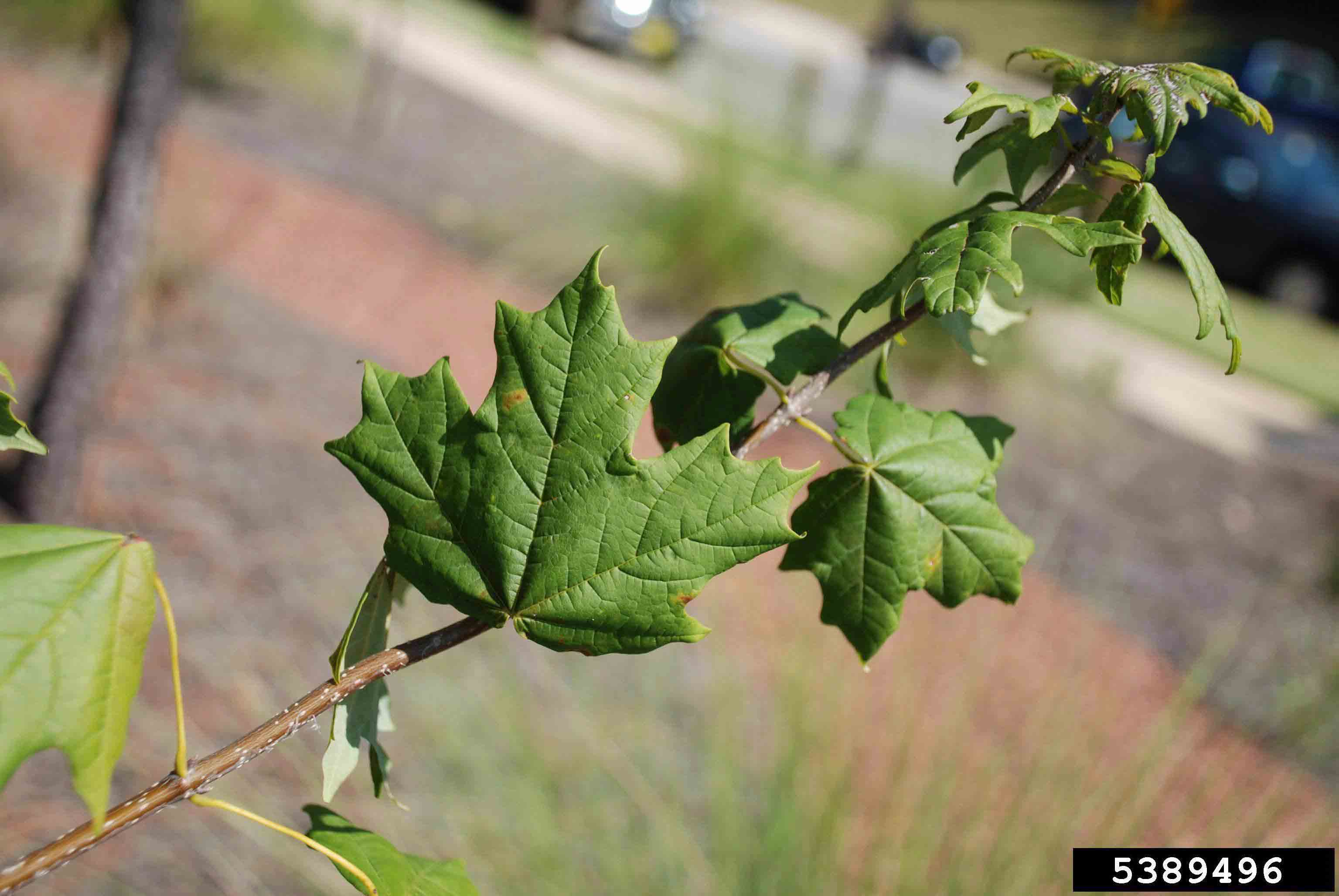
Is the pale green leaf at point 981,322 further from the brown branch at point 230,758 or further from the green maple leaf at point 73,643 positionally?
the green maple leaf at point 73,643

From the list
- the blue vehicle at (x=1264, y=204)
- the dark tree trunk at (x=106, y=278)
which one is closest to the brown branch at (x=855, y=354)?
the dark tree trunk at (x=106, y=278)

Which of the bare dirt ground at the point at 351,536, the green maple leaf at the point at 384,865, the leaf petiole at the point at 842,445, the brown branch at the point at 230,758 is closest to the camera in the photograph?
the brown branch at the point at 230,758

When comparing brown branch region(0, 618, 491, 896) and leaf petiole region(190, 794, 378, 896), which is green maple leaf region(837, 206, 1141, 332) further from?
leaf petiole region(190, 794, 378, 896)

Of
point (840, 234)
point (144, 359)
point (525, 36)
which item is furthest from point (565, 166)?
point (525, 36)

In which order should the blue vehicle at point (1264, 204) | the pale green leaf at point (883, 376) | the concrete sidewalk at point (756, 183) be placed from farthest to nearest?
the blue vehicle at point (1264, 204) → the concrete sidewalk at point (756, 183) → the pale green leaf at point (883, 376)

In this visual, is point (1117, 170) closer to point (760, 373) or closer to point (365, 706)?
point (760, 373)

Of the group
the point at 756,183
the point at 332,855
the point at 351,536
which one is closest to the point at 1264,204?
the point at 756,183
